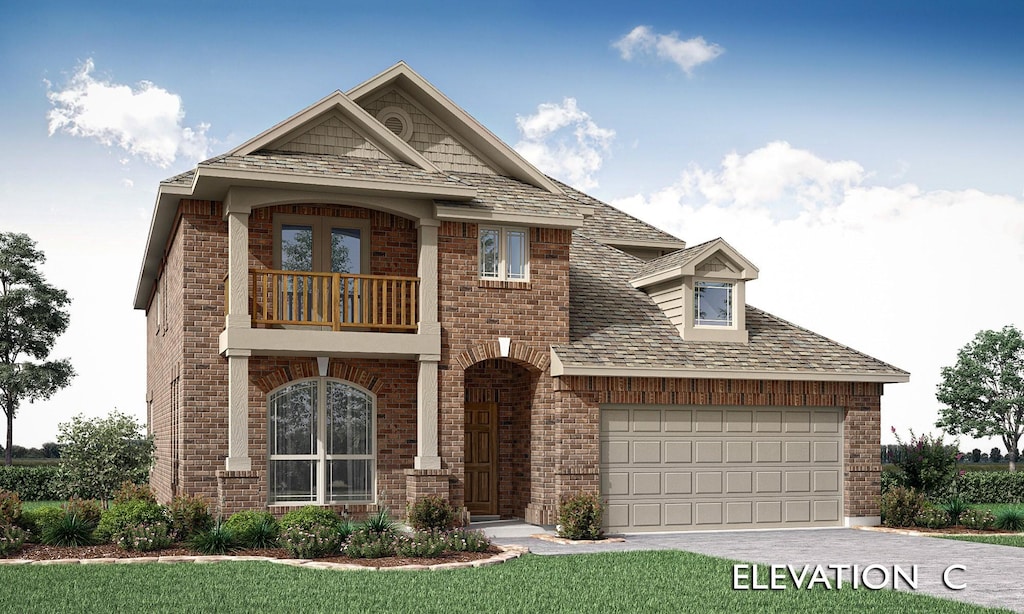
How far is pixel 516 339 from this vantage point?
20594mm

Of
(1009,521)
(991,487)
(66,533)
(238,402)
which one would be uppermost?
(238,402)

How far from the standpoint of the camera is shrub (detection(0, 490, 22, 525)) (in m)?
17.1

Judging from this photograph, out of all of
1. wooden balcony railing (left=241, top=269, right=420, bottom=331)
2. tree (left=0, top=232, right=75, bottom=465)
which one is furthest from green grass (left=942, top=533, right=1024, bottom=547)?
tree (left=0, top=232, right=75, bottom=465)

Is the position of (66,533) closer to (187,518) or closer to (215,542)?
(187,518)

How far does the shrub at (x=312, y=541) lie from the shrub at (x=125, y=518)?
6.72ft

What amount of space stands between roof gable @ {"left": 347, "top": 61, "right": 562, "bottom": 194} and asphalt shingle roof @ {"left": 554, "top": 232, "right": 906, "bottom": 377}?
8.96ft

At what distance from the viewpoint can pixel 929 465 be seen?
23.1 metres

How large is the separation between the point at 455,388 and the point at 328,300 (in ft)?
9.28

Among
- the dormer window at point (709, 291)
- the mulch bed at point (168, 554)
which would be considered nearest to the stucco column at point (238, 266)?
the mulch bed at point (168, 554)

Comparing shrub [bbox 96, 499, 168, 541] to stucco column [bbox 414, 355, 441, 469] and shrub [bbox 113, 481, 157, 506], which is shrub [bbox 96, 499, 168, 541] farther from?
stucco column [bbox 414, 355, 441, 469]

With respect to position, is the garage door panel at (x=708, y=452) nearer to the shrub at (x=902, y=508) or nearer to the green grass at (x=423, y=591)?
the shrub at (x=902, y=508)

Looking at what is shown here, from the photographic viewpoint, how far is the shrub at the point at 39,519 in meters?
16.8

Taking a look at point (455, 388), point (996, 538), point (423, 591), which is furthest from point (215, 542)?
point (996, 538)

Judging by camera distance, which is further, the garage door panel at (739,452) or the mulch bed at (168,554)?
the garage door panel at (739,452)
